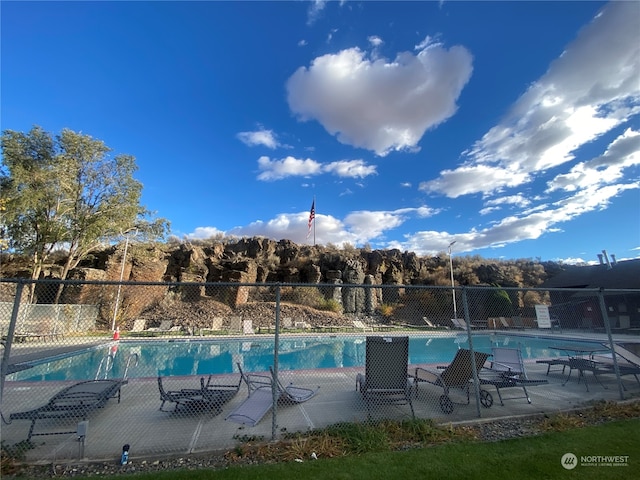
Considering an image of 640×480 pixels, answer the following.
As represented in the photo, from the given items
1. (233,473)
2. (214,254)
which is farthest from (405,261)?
(233,473)

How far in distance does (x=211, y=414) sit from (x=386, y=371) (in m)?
2.55

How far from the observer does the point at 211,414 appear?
167 inches

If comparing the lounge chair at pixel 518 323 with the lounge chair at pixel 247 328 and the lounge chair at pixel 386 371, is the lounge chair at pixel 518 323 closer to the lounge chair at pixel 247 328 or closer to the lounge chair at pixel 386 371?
the lounge chair at pixel 247 328

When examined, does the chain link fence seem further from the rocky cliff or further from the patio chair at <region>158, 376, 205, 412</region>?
the rocky cliff

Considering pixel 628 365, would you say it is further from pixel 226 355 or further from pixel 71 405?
pixel 226 355

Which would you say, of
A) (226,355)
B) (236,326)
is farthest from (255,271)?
(226,355)

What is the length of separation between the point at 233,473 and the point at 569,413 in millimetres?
4700

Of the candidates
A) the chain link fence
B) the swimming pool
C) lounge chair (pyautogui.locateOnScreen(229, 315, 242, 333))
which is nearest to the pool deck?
the chain link fence

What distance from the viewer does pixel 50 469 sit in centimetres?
287

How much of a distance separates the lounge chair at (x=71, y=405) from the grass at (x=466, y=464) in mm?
1412

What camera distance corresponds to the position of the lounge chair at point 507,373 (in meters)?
4.79

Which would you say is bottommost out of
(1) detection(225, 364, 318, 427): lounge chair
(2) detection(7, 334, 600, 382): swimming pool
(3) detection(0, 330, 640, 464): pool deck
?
(2) detection(7, 334, 600, 382): swimming pool

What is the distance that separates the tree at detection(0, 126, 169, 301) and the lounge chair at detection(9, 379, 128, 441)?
60.3 feet

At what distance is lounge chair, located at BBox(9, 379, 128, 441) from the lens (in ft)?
10.9
